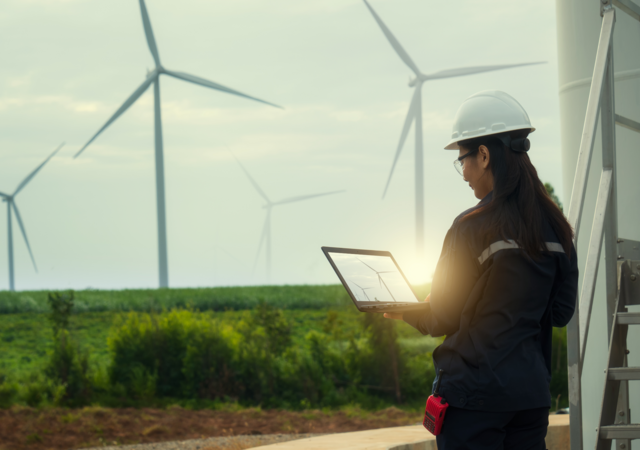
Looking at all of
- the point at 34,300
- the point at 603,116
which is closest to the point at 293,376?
the point at 603,116

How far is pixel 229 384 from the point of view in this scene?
1553 centimetres

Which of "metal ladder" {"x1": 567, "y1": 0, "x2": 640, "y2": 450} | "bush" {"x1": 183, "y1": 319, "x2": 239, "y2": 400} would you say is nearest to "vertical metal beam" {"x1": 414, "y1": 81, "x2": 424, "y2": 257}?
"bush" {"x1": 183, "y1": 319, "x2": 239, "y2": 400}

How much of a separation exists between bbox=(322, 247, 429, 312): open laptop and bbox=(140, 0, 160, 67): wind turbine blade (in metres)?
23.6

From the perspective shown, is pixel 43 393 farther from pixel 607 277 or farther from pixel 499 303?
pixel 499 303

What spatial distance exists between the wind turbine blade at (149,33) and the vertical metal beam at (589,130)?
22.8 m

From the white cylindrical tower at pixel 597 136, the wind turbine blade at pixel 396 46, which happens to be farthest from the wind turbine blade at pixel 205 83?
the white cylindrical tower at pixel 597 136

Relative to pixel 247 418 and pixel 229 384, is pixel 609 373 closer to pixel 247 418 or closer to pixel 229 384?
pixel 247 418

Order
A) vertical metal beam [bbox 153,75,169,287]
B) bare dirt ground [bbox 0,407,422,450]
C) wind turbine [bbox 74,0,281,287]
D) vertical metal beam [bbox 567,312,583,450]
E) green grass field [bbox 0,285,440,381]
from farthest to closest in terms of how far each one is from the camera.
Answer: vertical metal beam [bbox 153,75,169,287] < wind turbine [bbox 74,0,281,287] < green grass field [bbox 0,285,440,381] < bare dirt ground [bbox 0,407,422,450] < vertical metal beam [bbox 567,312,583,450]

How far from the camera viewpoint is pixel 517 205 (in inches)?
112

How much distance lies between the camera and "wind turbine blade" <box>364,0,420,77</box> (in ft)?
76.7

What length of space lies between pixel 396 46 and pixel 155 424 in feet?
53.7

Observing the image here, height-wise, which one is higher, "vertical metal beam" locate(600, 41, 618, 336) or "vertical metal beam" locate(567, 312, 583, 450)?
"vertical metal beam" locate(600, 41, 618, 336)

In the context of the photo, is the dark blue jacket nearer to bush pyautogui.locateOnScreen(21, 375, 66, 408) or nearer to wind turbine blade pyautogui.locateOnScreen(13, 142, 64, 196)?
bush pyautogui.locateOnScreen(21, 375, 66, 408)

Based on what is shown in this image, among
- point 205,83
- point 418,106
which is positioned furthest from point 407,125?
point 205,83
